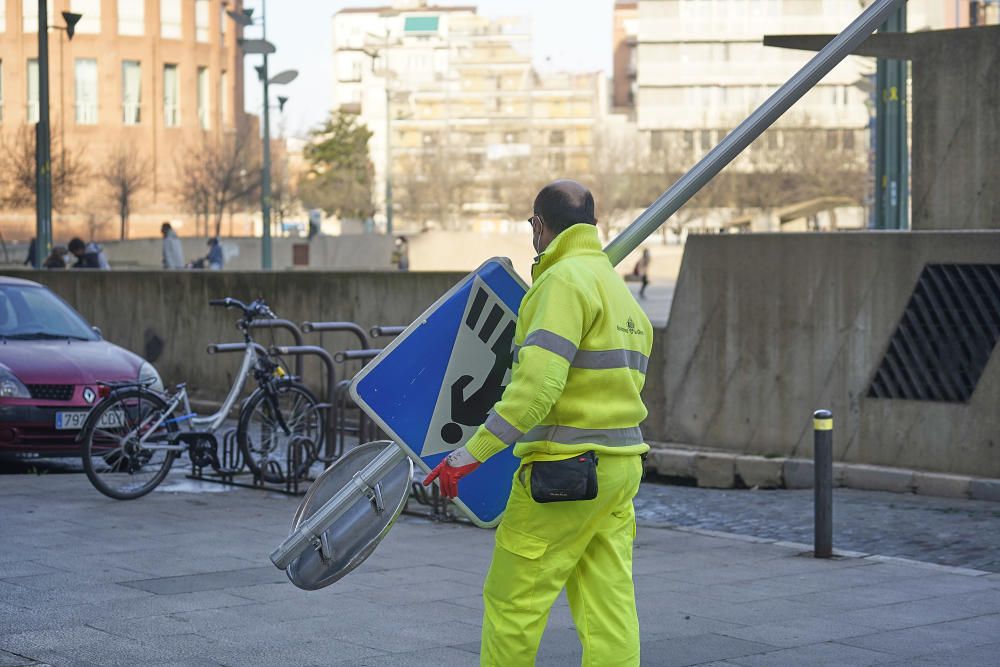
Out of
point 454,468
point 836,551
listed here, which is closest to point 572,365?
point 454,468

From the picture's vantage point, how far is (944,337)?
11.4 metres

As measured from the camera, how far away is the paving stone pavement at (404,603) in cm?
639

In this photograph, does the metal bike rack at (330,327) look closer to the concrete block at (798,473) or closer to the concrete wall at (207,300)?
the concrete wall at (207,300)

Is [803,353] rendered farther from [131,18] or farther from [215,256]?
[131,18]

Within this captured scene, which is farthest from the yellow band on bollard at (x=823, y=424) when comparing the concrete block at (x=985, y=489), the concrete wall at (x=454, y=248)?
the concrete wall at (x=454, y=248)

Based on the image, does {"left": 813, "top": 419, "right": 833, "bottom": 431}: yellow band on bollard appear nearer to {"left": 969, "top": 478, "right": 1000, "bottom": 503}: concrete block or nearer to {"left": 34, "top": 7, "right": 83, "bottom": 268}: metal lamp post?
{"left": 969, "top": 478, "right": 1000, "bottom": 503}: concrete block

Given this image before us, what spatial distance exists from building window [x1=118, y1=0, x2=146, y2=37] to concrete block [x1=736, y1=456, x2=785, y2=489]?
201 feet

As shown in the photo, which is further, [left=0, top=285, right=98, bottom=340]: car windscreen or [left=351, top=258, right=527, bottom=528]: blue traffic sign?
[left=0, top=285, right=98, bottom=340]: car windscreen

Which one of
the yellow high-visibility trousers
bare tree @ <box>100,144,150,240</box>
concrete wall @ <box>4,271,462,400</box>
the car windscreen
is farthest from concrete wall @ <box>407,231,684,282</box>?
the yellow high-visibility trousers

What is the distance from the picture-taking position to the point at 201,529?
9664 millimetres

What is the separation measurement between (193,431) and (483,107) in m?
126

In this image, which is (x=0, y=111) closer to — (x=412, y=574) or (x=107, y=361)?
(x=107, y=361)

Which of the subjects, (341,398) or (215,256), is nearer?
(341,398)

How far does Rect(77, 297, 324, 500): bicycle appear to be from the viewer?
1072cm
